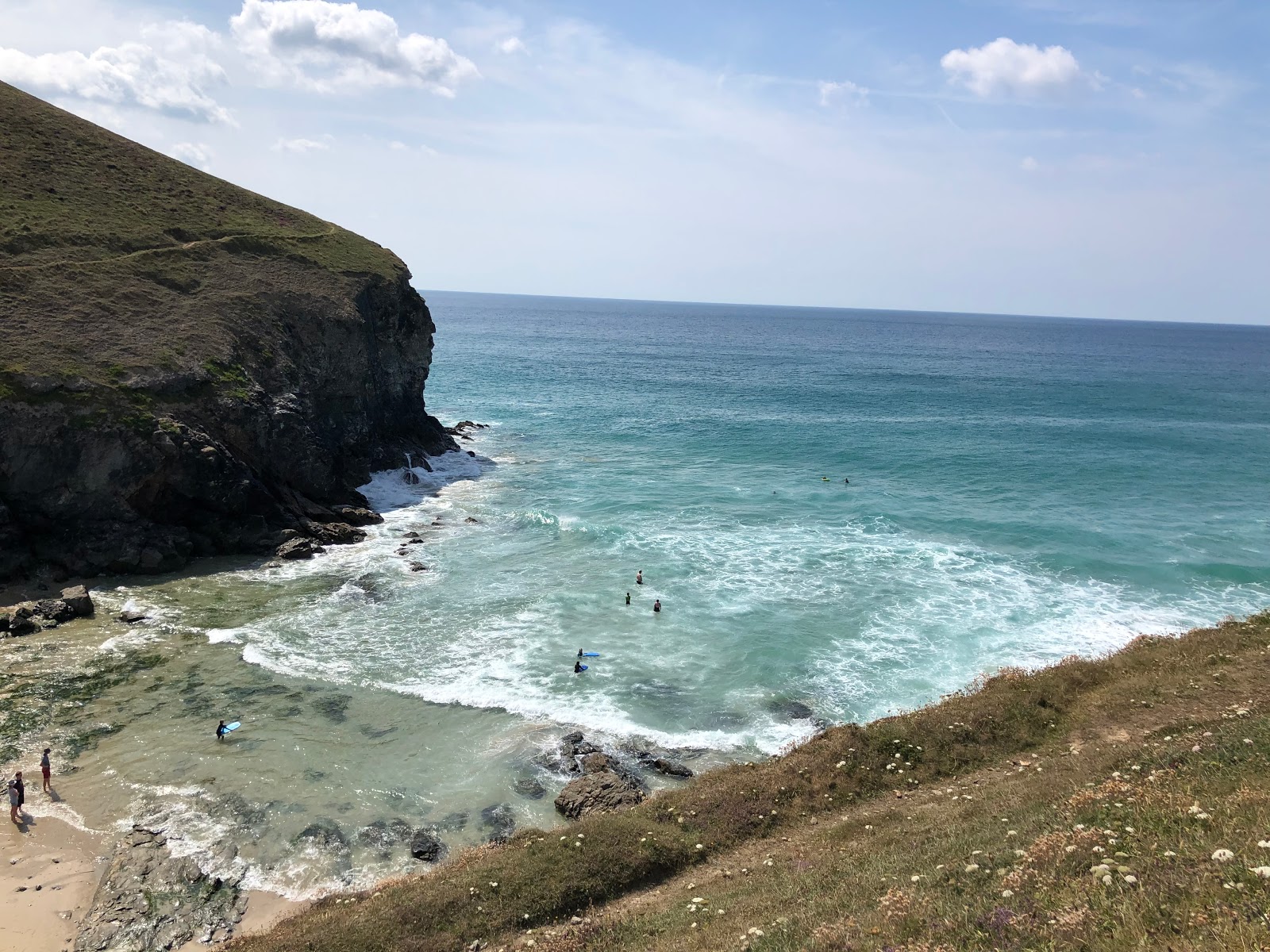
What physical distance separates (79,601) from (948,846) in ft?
128

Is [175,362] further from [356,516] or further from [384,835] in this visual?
[384,835]

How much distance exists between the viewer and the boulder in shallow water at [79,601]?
3681cm

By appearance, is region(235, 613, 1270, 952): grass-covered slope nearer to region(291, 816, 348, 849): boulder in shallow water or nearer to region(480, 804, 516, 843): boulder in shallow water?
region(480, 804, 516, 843): boulder in shallow water

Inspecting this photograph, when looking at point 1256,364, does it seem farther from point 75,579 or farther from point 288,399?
point 75,579

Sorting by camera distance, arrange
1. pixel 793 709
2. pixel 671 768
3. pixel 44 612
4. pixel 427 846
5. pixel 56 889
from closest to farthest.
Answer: pixel 56 889
pixel 427 846
pixel 671 768
pixel 793 709
pixel 44 612

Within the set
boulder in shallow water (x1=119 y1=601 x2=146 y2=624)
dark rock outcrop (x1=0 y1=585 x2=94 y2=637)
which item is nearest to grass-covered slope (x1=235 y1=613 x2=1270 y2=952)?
boulder in shallow water (x1=119 y1=601 x2=146 y2=624)

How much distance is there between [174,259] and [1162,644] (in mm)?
69460

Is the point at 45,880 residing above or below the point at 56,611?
below

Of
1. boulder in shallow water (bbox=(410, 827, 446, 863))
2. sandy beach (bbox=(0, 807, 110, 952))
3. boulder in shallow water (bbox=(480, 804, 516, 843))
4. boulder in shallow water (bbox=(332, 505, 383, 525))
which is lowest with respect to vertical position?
sandy beach (bbox=(0, 807, 110, 952))

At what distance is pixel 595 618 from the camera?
3981 centimetres

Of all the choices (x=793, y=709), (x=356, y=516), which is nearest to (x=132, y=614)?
(x=356, y=516)

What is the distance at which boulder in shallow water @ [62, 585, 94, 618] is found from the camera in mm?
36812

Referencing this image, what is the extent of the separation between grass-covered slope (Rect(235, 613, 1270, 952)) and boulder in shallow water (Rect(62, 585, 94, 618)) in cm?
2527

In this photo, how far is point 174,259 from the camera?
61656 mm
